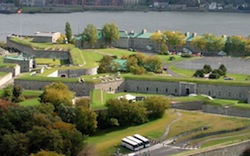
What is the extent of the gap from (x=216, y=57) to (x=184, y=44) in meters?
6.58

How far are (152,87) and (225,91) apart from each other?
5344 mm

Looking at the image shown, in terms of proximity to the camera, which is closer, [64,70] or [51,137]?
[51,137]

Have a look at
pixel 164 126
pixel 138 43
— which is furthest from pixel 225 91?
pixel 138 43

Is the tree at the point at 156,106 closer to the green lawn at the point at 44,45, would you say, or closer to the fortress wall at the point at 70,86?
the fortress wall at the point at 70,86

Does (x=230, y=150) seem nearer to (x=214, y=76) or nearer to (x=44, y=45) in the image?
(x=214, y=76)

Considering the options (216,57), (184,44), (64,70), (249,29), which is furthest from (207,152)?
(249,29)

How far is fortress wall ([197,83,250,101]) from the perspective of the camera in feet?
120

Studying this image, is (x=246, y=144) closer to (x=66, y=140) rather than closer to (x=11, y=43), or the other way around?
(x=66, y=140)

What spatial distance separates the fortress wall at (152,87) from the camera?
38.4 m

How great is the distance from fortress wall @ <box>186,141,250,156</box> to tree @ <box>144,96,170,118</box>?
581 centimetres

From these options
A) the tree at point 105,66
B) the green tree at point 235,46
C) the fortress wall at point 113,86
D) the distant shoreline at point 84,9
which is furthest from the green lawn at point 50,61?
the distant shoreline at point 84,9

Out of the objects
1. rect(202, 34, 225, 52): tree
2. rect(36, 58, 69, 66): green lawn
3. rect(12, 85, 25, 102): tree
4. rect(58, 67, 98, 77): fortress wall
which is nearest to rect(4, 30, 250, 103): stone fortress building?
rect(12, 85, 25, 102): tree

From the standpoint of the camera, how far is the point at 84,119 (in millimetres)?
27047

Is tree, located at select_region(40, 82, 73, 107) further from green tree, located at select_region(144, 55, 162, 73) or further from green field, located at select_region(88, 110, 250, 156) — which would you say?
green tree, located at select_region(144, 55, 162, 73)
